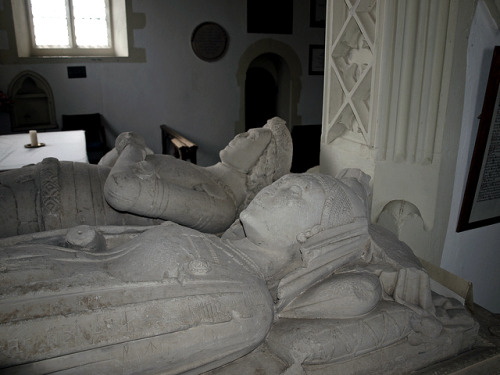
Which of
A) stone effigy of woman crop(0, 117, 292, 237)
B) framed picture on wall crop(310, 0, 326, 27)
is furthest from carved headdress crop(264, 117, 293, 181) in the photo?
framed picture on wall crop(310, 0, 326, 27)

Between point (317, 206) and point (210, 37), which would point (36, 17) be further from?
point (317, 206)

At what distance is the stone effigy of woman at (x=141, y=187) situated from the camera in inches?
70.4

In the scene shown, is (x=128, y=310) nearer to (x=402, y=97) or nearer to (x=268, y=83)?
(x=402, y=97)

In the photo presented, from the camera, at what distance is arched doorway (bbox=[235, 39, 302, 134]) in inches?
271

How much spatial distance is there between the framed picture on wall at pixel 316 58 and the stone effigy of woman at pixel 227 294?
601cm

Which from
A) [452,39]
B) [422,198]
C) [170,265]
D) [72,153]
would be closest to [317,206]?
[170,265]

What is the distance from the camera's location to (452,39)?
1.91 meters

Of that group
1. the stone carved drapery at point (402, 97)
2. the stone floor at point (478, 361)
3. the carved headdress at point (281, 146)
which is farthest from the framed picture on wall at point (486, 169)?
the carved headdress at point (281, 146)

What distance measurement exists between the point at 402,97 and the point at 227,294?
4.42ft

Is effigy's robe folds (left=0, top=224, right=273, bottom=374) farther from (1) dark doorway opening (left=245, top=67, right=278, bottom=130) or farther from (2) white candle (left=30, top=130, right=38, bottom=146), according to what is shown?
(1) dark doorway opening (left=245, top=67, right=278, bottom=130)

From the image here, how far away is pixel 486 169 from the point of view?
2.33 meters

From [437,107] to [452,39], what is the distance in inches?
12.6

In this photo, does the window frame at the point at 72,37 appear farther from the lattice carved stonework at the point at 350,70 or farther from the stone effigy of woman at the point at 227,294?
the stone effigy of woman at the point at 227,294

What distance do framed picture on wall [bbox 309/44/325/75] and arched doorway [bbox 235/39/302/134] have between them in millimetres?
245
